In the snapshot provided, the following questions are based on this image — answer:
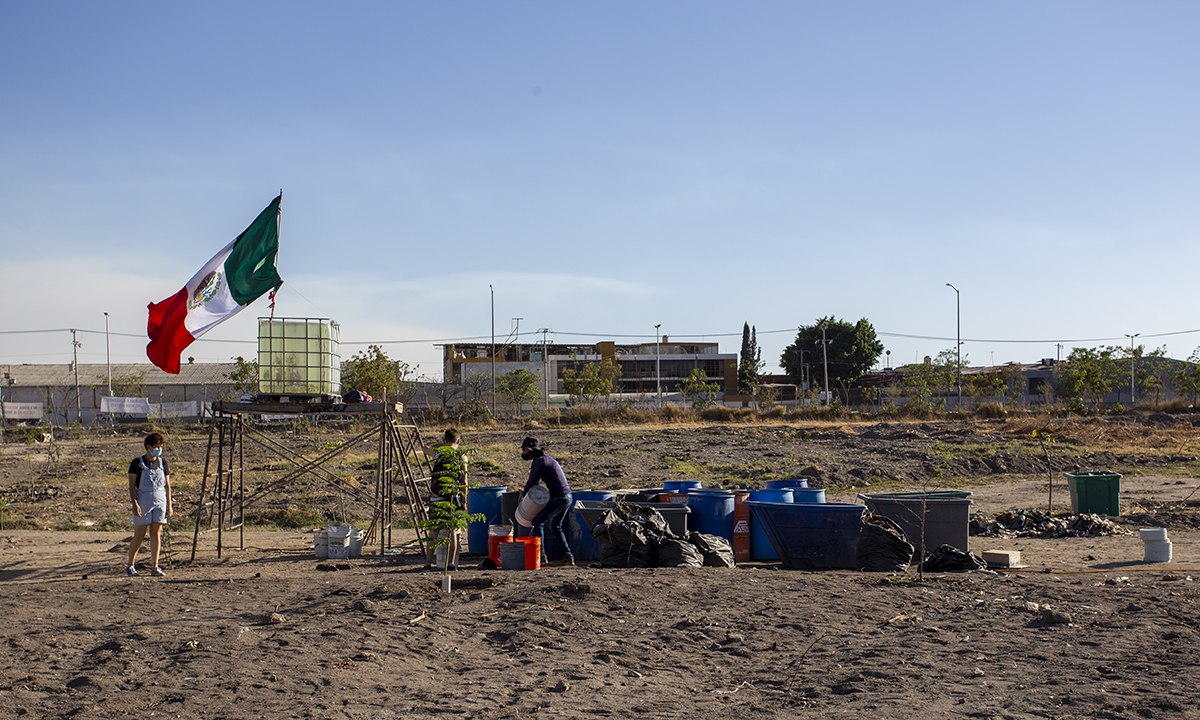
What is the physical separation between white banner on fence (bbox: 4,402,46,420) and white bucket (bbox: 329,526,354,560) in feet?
194

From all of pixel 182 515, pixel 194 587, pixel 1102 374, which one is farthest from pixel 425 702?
pixel 1102 374

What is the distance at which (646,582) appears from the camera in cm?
1029

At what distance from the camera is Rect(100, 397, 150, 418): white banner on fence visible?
60.1 meters

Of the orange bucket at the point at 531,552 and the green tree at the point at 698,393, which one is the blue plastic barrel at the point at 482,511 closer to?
the orange bucket at the point at 531,552

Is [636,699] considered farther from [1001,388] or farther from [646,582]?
[1001,388]

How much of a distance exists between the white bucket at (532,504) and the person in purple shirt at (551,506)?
0.05 m

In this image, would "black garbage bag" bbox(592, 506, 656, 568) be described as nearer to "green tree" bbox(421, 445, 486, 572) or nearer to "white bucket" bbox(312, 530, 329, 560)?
"green tree" bbox(421, 445, 486, 572)

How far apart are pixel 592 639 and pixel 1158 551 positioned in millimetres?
7886

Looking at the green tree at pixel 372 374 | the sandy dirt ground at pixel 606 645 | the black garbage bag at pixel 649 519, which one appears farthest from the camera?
the green tree at pixel 372 374

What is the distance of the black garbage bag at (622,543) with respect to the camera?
38.9 ft

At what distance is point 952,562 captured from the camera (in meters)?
11.9

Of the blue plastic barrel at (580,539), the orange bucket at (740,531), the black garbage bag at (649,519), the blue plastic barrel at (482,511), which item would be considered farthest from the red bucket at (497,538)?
the orange bucket at (740,531)

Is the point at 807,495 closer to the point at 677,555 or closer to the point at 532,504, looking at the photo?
the point at 677,555

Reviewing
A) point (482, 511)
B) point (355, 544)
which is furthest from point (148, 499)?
point (482, 511)
